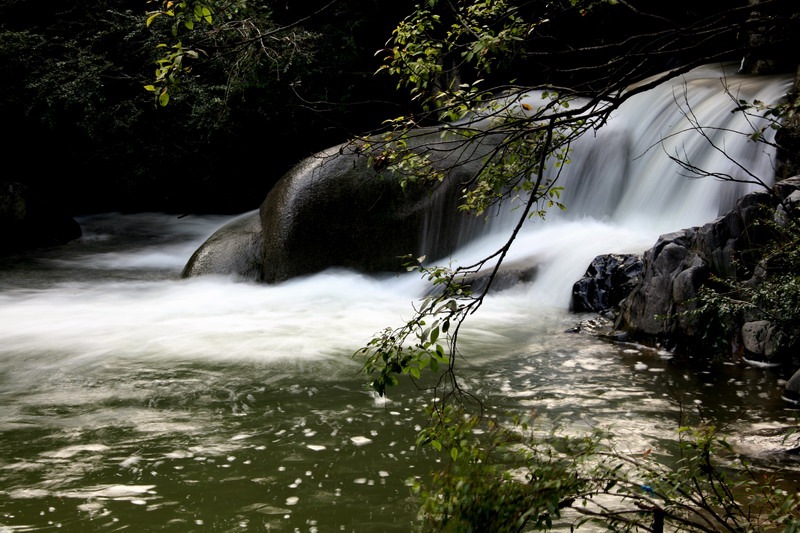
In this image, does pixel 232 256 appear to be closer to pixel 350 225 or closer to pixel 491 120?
pixel 350 225

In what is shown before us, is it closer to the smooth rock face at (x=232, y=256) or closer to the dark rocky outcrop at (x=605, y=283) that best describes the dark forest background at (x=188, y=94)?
the smooth rock face at (x=232, y=256)

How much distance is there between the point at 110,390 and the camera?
6.23 m

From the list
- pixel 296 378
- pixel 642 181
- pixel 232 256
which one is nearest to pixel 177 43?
pixel 296 378

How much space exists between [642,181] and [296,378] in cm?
640

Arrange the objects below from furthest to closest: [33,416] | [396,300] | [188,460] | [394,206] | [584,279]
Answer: [394,206] → [396,300] → [584,279] → [33,416] → [188,460]

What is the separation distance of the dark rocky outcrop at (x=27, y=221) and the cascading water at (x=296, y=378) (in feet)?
4.94

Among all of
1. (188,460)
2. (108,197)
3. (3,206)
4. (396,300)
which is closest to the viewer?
(188,460)

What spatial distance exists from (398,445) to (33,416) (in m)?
2.70

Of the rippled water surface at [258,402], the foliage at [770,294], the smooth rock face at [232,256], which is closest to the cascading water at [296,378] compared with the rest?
the rippled water surface at [258,402]

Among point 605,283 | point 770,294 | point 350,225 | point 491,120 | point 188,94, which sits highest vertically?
point 188,94

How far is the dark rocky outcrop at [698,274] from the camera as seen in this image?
265 inches

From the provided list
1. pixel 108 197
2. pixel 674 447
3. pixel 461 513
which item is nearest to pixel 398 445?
pixel 674 447

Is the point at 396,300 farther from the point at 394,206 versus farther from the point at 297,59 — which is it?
the point at 297,59

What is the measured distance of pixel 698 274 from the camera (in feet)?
23.1
